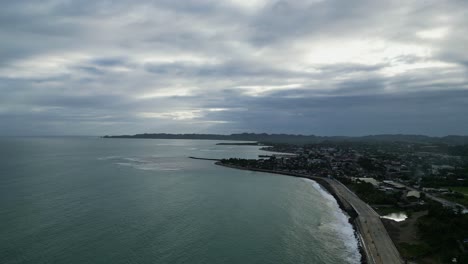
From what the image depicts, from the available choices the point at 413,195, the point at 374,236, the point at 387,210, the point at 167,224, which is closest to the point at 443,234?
the point at 374,236

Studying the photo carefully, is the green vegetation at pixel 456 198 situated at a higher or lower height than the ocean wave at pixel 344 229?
higher

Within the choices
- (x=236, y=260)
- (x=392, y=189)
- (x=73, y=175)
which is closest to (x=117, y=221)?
(x=236, y=260)

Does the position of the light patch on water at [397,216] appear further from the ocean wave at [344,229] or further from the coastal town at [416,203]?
the ocean wave at [344,229]

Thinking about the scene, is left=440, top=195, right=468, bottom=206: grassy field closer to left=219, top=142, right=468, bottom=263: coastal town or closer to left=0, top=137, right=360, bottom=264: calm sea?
left=219, top=142, right=468, bottom=263: coastal town

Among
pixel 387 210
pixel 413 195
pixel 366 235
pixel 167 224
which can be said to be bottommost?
pixel 366 235

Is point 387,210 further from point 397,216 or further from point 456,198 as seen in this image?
point 456,198

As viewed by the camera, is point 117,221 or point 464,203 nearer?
point 117,221

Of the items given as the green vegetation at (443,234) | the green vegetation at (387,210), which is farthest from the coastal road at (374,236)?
the green vegetation at (443,234)

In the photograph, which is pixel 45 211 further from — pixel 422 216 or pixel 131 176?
pixel 422 216
